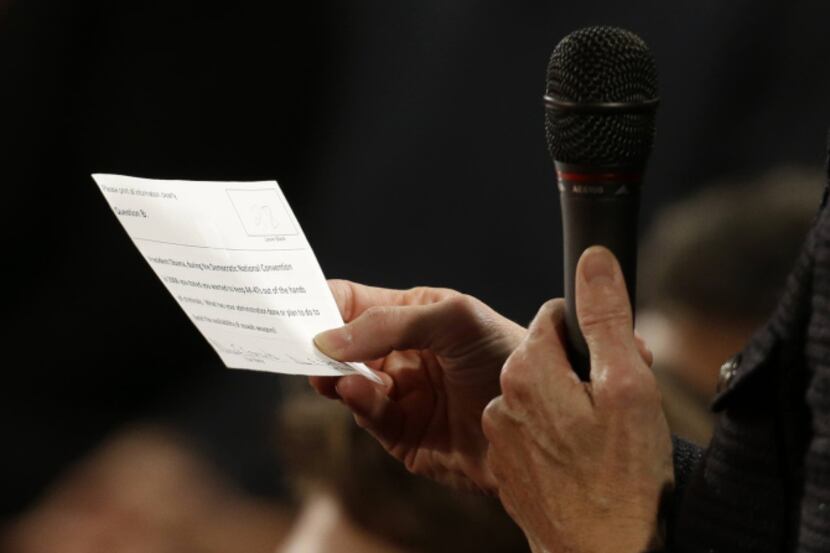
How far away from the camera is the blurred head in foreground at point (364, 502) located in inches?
69.7

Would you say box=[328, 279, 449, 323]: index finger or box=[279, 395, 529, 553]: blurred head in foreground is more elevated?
box=[328, 279, 449, 323]: index finger

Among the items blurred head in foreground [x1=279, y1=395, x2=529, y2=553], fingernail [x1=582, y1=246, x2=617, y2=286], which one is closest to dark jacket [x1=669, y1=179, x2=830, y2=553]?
fingernail [x1=582, y1=246, x2=617, y2=286]

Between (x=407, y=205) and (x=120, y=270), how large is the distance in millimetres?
567

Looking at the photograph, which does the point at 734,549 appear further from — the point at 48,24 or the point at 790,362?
the point at 48,24

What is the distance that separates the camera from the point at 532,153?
66.4 inches

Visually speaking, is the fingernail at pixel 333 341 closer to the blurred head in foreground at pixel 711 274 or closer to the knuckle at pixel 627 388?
the knuckle at pixel 627 388

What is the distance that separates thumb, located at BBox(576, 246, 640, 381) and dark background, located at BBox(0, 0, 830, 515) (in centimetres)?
94

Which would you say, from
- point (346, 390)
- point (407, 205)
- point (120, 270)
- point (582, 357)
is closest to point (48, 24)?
point (120, 270)

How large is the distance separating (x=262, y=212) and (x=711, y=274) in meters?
1.00

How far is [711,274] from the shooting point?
1.64m

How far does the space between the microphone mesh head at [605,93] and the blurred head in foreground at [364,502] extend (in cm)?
116

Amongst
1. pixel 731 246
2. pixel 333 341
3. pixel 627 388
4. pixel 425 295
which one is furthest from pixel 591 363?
pixel 731 246

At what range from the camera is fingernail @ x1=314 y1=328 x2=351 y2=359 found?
920mm

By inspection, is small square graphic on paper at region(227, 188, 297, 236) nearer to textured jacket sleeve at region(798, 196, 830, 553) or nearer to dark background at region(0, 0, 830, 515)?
textured jacket sleeve at region(798, 196, 830, 553)
